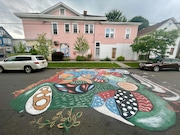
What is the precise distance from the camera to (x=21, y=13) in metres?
13.4

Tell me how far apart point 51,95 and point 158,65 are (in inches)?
414

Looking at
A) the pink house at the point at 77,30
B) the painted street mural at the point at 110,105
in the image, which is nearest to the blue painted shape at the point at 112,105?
the painted street mural at the point at 110,105

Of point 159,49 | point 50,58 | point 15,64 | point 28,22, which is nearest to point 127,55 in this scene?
point 159,49

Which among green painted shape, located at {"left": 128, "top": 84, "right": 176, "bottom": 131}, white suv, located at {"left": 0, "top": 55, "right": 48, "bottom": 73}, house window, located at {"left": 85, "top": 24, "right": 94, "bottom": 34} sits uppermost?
house window, located at {"left": 85, "top": 24, "right": 94, "bottom": 34}

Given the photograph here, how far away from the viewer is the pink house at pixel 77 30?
14.3 metres

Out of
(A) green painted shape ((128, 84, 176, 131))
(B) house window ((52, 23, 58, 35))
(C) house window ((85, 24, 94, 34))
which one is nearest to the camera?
(A) green painted shape ((128, 84, 176, 131))

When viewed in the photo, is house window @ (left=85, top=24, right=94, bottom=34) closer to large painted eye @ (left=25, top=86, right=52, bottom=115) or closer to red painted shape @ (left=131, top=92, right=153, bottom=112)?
large painted eye @ (left=25, top=86, right=52, bottom=115)

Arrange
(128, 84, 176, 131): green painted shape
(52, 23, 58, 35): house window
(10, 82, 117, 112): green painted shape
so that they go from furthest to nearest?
(52, 23, 58, 35): house window, (10, 82, 117, 112): green painted shape, (128, 84, 176, 131): green painted shape

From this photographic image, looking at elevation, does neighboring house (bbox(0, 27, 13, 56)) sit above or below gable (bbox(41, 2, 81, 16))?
below

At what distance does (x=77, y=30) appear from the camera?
50.0 feet

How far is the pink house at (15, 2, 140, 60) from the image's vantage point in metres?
14.3

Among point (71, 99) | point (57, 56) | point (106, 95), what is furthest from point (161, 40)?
point (57, 56)

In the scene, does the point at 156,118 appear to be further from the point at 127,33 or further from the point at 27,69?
the point at 127,33

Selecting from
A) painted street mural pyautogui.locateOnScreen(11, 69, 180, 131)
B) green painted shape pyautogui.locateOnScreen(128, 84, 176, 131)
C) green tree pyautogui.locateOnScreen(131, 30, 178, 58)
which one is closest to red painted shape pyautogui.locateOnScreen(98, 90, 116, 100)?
painted street mural pyautogui.locateOnScreen(11, 69, 180, 131)
